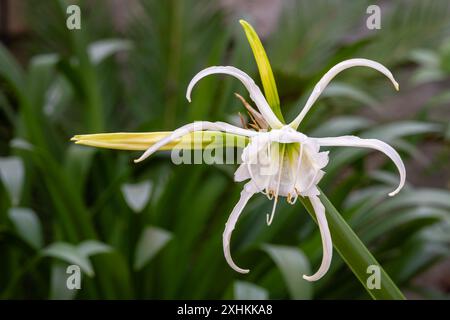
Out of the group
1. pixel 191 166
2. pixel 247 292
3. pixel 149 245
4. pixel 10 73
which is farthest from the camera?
pixel 10 73

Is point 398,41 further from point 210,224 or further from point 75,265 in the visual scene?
point 75,265

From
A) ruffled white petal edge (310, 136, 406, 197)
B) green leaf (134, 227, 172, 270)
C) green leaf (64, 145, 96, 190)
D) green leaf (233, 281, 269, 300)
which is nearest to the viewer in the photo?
ruffled white petal edge (310, 136, 406, 197)

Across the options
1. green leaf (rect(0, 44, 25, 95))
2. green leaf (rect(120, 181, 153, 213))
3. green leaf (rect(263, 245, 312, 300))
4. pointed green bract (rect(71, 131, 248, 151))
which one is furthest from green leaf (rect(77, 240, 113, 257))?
pointed green bract (rect(71, 131, 248, 151))

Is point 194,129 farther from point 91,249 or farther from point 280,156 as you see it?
point 91,249

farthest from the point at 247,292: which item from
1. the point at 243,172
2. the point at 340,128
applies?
the point at 243,172

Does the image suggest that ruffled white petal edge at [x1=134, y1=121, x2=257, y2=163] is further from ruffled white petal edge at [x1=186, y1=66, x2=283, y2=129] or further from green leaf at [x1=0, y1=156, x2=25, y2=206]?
green leaf at [x1=0, y1=156, x2=25, y2=206]
